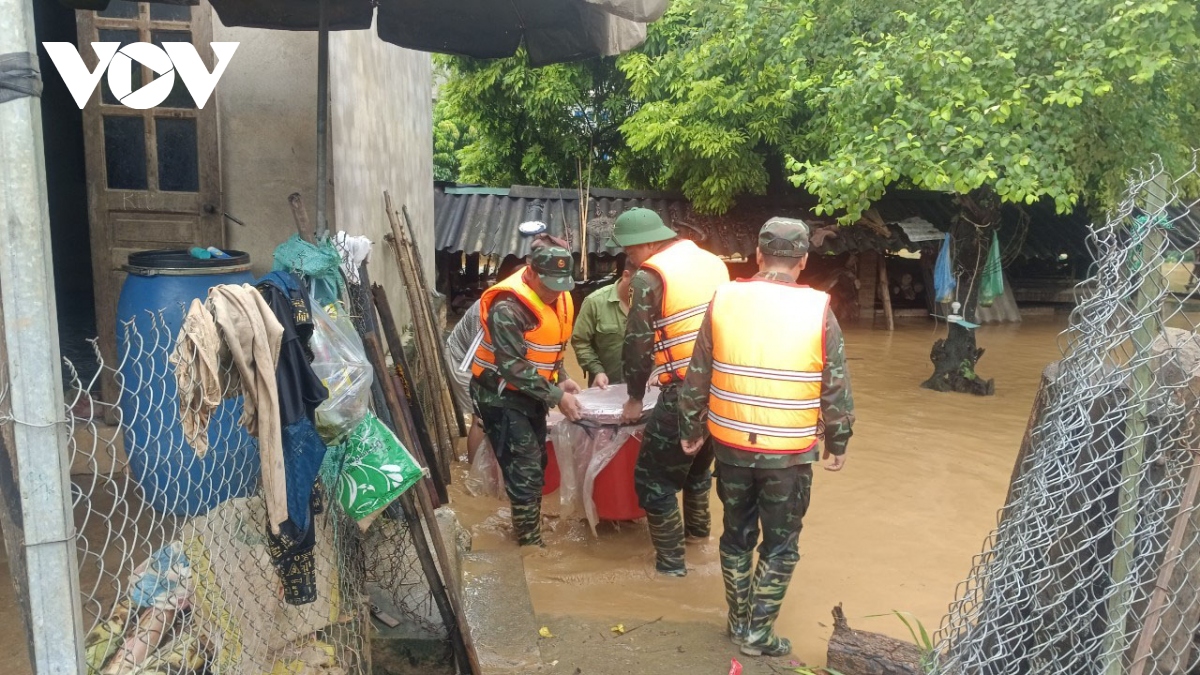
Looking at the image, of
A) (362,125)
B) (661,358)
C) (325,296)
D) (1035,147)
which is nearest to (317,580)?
(325,296)

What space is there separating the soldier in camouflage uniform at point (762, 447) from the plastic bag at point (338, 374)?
1.53 metres

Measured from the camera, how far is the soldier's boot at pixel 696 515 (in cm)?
510

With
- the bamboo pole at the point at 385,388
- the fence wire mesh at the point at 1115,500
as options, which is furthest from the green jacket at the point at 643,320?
the fence wire mesh at the point at 1115,500

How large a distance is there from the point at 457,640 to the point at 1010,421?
6.66 meters

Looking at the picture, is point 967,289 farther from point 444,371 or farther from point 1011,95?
point 444,371

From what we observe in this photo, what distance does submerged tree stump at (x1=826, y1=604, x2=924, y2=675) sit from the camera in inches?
134

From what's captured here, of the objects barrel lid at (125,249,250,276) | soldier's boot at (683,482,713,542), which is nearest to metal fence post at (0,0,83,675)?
barrel lid at (125,249,250,276)

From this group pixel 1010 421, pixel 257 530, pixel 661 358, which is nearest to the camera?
pixel 257 530

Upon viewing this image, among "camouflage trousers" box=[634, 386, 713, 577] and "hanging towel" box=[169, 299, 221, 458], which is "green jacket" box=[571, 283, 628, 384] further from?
"hanging towel" box=[169, 299, 221, 458]

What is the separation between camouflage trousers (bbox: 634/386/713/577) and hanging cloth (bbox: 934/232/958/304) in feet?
20.9

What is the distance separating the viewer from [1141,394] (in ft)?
7.00

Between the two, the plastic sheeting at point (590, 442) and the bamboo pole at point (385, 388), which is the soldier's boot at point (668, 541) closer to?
the plastic sheeting at point (590, 442)

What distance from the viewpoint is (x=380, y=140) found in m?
7.02

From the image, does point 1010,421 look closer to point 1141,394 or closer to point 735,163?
Result: point 735,163
